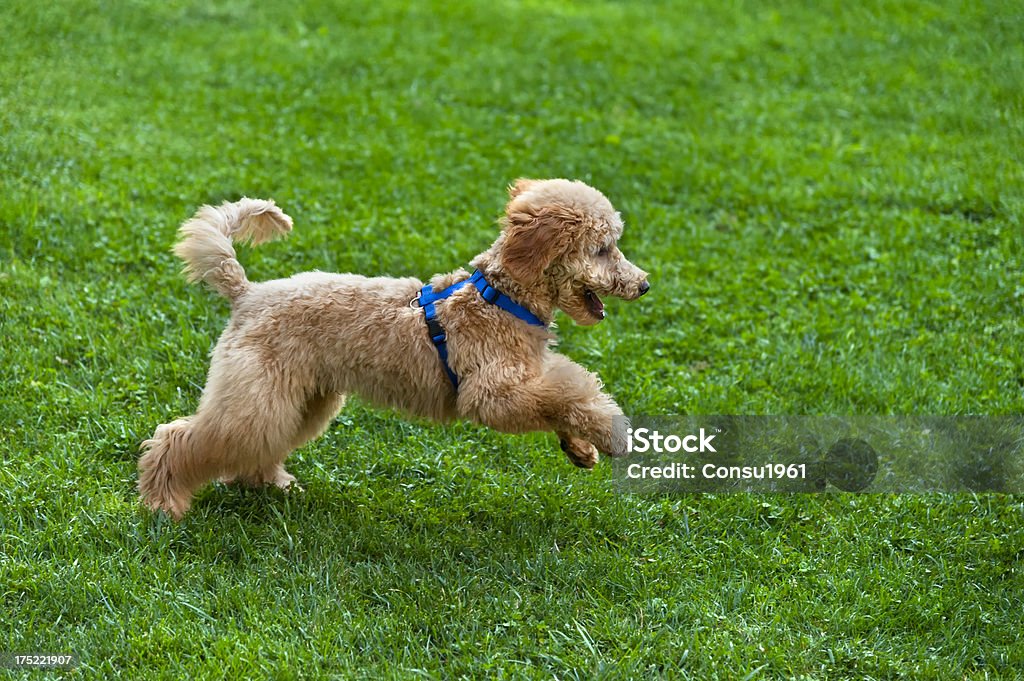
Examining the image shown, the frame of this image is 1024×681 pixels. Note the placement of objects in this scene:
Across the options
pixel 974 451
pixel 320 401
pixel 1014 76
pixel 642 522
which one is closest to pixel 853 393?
pixel 974 451

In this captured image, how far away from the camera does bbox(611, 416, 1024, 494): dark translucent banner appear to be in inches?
212

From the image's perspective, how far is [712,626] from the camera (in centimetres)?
433

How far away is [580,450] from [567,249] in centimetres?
85

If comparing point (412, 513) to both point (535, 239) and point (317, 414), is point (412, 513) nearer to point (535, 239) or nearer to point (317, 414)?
point (317, 414)

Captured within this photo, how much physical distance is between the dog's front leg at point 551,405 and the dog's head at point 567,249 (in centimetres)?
36

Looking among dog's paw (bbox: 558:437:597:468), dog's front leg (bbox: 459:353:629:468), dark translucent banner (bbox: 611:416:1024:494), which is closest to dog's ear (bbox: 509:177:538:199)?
dog's front leg (bbox: 459:353:629:468)

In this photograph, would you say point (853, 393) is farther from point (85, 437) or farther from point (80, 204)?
point (80, 204)

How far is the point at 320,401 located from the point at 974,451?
3.34m

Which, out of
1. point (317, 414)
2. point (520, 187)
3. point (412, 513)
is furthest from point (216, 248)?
point (412, 513)

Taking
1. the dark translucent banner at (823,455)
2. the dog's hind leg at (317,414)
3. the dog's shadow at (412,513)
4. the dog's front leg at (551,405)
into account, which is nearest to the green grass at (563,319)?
the dog's shadow at (412,513)

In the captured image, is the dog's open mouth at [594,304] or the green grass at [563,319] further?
the dog's open mouth at [594,304]

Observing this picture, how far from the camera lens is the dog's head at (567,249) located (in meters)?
4.59

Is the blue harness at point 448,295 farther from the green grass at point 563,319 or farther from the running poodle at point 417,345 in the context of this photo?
the green grass at point 563,319

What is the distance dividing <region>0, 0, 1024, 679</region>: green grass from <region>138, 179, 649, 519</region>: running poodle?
49 cm
